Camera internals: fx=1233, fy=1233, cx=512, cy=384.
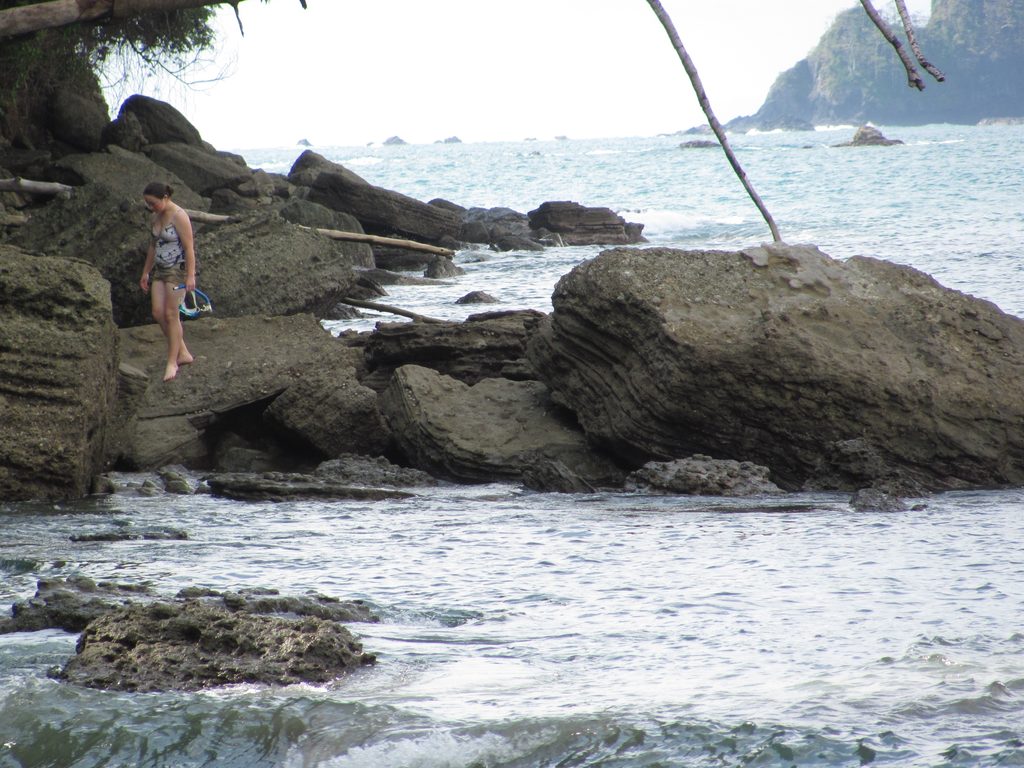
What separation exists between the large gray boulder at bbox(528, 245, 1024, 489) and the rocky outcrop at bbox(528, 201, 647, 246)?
68.4 feet

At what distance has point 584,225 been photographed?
2944 cm

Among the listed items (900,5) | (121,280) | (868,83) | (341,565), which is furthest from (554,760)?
(868,83)

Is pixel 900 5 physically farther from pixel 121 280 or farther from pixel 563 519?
pixel 121 280

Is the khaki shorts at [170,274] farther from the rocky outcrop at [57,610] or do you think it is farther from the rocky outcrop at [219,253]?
the rocky outcrop at [57,610]

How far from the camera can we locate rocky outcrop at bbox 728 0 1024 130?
8881 cm

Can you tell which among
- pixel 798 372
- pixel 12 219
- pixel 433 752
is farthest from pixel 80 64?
pixel 433 752

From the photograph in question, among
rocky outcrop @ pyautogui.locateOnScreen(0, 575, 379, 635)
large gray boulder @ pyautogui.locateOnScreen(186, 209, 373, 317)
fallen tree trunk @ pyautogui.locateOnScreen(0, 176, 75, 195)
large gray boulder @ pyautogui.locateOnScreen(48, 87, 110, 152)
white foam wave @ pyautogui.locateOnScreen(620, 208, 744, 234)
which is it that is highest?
→ large gray boulder @ pyautogui.locateOnScreen(48, 87, 110, 152)

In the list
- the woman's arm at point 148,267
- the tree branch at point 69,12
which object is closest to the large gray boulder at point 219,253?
the woman's arm at point 148,267

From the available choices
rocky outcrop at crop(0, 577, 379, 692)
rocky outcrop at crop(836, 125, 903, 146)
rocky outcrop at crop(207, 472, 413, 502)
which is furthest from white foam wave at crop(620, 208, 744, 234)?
rocky outcrop at crop(836, 125, 903, 146)

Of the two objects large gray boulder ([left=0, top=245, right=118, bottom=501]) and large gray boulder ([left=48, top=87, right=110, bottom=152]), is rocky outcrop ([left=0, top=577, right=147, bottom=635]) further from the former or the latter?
large gray boulder ([left=48, top=87, right=110, bottom=152])

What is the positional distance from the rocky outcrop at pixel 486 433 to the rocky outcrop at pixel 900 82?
242 feet

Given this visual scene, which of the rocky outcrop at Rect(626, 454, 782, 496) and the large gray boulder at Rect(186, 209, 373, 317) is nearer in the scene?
the rocky outcrop at Rect(626, 454, 782, 496)

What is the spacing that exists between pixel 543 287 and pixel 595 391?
11.5 metres

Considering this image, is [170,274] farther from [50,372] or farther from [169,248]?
[50,372]
